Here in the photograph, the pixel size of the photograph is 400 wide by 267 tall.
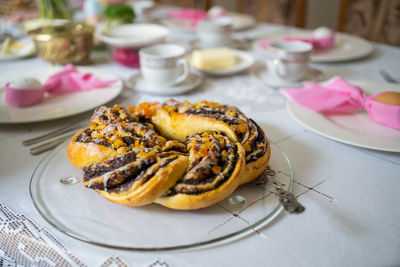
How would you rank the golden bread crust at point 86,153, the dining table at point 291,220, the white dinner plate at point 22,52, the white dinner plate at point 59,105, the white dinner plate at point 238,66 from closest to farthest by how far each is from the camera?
the dining table at point 291,220, the golden bread crust at point 86,153, the white dinner plate at point 59,105, the white dinner plate at point 238,66, the white dinner plate at point 22,52

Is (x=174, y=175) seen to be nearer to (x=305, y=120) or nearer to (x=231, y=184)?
(x=231, y=184)

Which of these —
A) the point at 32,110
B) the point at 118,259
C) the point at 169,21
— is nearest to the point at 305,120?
the point at 118,259

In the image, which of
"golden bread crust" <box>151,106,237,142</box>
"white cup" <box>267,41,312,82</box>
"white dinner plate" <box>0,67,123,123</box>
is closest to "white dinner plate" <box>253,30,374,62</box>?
"white cup" <box>267,41,312,82</box>

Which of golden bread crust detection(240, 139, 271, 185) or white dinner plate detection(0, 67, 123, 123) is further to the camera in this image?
white dinner plate detection(0, 67, 123, 123)

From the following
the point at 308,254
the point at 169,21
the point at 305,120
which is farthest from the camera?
the point at 169,21

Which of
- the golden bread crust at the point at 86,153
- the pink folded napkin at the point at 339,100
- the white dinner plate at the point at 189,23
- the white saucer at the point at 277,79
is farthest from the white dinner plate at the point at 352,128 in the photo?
the white dinner plate at the point at 189,23

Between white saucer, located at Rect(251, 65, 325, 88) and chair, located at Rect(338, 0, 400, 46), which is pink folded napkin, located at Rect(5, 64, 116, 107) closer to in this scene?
white saucer, located at Rect(251, 65, 325, 88)

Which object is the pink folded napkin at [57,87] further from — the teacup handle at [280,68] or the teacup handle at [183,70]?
the teacup handle at [280,68]
